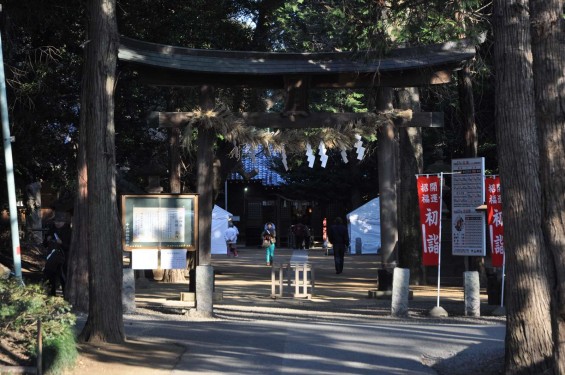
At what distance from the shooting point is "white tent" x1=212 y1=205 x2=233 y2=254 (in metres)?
41.8

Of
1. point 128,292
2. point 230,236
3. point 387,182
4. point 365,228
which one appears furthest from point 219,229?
point 128,292

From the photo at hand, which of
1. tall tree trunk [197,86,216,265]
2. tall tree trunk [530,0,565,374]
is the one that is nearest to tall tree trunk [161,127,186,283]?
tall tree trunk [197,86,216,265]

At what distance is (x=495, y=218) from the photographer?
1848 cm

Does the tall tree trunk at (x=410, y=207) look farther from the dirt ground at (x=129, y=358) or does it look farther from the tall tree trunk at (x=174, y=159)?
the dirt ground at (x=129, y=358)

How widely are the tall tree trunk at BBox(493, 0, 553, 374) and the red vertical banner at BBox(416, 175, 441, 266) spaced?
8585 millimetres

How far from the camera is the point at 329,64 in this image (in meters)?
17.9

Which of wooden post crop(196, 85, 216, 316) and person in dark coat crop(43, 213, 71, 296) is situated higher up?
wooden post crop(196, 85, 216, 316)

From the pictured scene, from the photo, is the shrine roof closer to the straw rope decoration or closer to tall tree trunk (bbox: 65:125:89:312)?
the straw rope decoration

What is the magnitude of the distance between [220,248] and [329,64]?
82.8 ft

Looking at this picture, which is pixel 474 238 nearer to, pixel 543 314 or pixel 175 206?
pixel 175 206

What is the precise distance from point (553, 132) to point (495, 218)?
33.7ft

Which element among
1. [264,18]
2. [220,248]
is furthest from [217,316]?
[220,248]

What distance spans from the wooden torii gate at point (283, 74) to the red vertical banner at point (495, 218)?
5.99 ft

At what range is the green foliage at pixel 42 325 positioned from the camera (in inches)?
374
